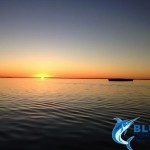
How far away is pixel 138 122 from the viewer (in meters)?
16.0

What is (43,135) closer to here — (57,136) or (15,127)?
(57,136)

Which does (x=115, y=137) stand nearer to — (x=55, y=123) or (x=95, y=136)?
(x=95, y=136)

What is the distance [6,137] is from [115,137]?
723 cm

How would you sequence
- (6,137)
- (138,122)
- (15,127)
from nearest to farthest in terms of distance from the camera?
(6,137) < (15,127) < (138,122)

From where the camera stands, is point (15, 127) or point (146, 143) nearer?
point (146, 143)

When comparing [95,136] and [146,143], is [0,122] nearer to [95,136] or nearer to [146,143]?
[95,136]

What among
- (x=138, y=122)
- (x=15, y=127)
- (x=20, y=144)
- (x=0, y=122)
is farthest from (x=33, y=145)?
(x=138, y=122)

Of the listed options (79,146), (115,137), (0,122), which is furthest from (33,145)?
(0,122)

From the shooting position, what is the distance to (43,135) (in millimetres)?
11969

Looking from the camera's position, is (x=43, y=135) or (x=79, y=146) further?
(x=43, y=135)

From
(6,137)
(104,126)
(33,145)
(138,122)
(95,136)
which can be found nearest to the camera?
(33,145)

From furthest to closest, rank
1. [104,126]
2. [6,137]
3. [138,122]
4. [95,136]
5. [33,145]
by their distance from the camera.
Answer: [138,122] → [104,126] → [95,136] → [6,137] → [33,145]

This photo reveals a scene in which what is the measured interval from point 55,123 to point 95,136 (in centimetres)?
466

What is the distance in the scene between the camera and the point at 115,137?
447 inches
